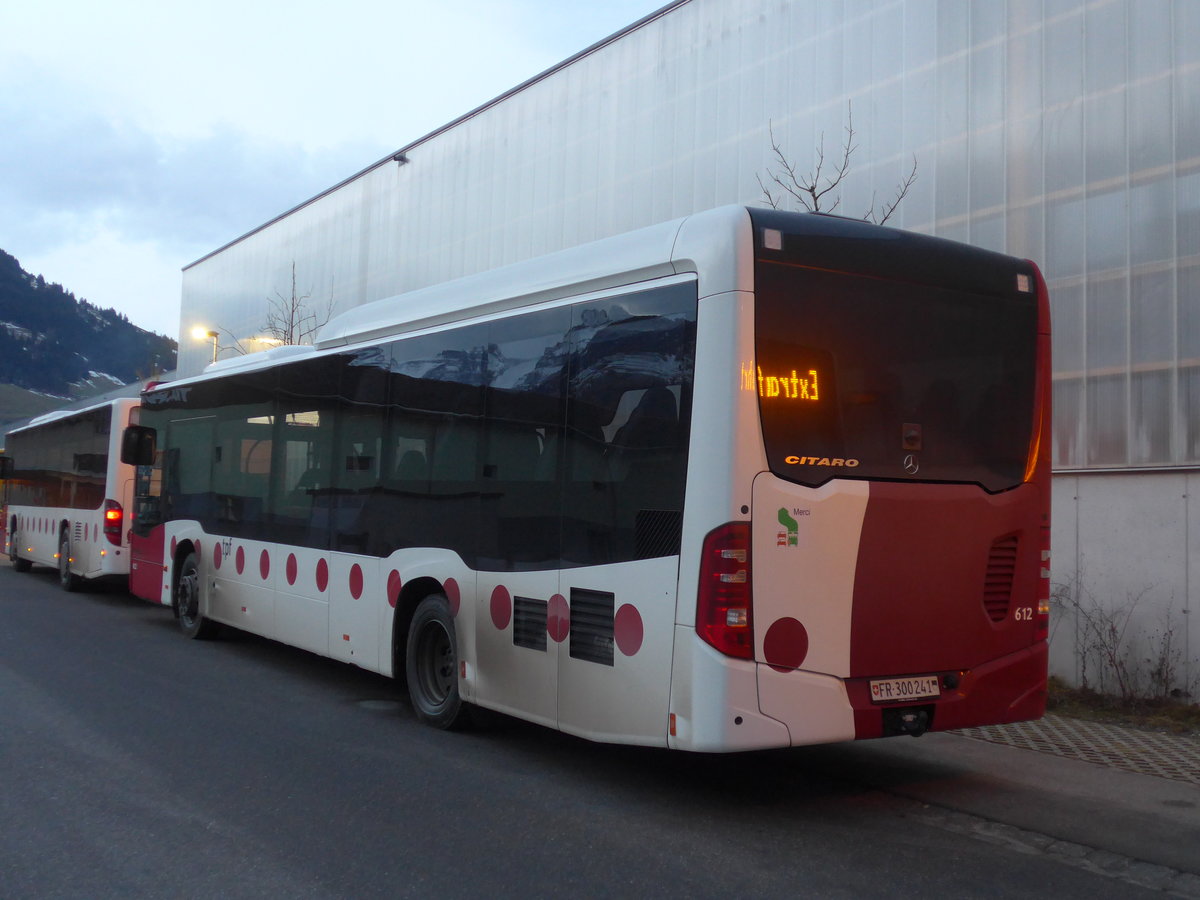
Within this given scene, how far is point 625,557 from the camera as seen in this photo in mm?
6445

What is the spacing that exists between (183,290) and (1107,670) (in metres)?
35.9

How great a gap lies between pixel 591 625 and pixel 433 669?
2385mm

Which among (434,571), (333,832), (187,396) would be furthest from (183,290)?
(333,832)

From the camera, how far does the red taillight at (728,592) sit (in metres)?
5.87

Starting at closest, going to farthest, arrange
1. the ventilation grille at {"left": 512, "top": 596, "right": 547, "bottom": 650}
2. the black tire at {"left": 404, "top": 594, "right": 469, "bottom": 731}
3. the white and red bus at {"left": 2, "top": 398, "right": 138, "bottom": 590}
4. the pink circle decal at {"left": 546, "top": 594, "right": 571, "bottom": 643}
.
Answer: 1. the pink circle decal at {"left": 546, "top": 594, "right": 571, "bottom": 643}
2. the ventilation grille at {"left": 512, "top": 596, "right": 547, "bottom": 650}
3. the black tire at {"left": 404, "top": 594, "right": 469, "bottom": 731}
4. the white and red bus at {"left": 2, "top": 398, "right": 138, "bottom": 590}

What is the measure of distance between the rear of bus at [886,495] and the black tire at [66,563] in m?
16.3

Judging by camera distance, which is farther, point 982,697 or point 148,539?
point 148,539

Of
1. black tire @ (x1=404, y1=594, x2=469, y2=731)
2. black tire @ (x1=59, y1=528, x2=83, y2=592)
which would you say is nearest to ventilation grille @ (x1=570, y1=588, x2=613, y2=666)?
black tire @ (x1=404, y1=594, x2=469, y2=731)

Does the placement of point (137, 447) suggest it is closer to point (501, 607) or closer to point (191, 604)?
point (191, 604)

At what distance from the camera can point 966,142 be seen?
1270cm

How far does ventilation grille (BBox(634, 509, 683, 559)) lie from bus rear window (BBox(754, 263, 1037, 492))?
1.92 ft

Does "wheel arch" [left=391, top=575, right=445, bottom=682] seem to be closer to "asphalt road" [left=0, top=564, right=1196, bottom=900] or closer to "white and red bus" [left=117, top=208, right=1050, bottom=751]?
"white and red bus" [left=117, top=208, right=1050, bottom=751]

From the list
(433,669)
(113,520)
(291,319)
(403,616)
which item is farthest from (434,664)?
(291,319)

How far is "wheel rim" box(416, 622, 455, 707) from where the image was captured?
856 centimetres
